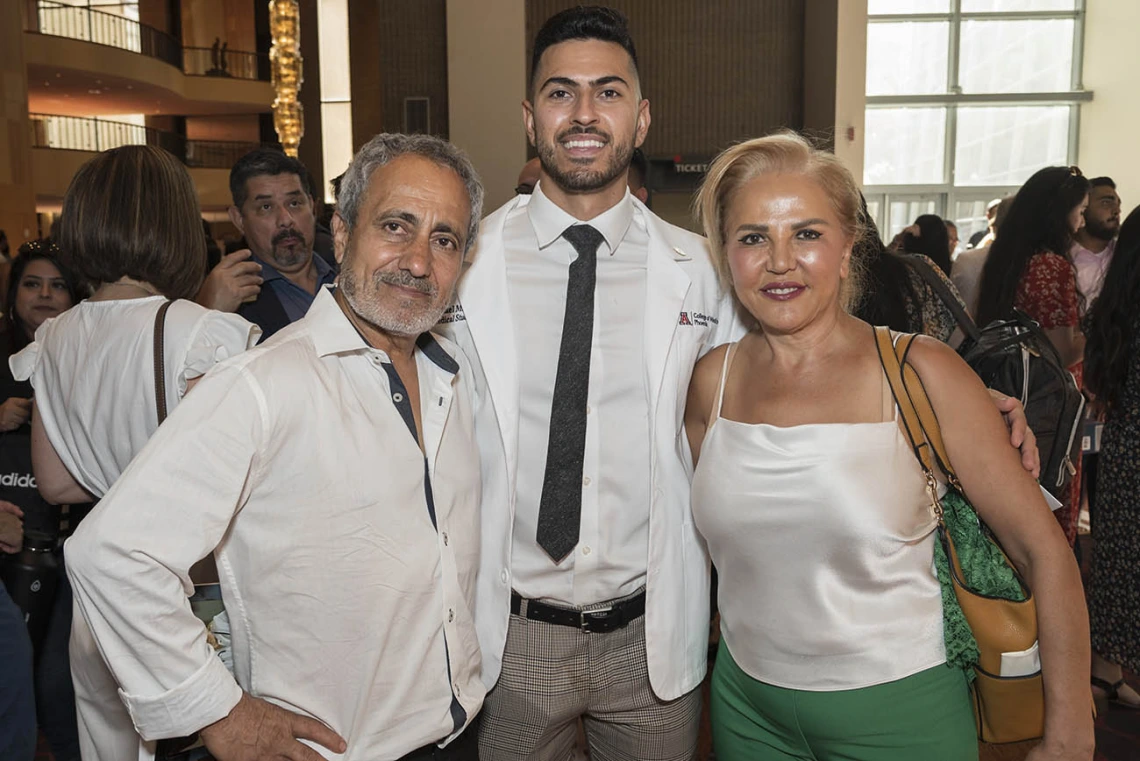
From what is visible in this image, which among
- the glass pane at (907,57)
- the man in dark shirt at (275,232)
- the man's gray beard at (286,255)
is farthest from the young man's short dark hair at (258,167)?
the glass pane at (907,57)

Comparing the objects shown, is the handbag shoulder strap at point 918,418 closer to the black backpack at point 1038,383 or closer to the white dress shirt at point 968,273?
the black backpack at point 1038,383

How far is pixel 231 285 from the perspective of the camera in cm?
289

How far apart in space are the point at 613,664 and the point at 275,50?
8637 mm

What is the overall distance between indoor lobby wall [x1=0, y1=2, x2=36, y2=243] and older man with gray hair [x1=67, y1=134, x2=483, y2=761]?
12086 mm

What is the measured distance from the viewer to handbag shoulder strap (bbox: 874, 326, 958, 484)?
5.40 feet

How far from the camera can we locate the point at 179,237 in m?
2.22

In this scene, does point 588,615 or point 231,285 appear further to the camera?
point 231,285

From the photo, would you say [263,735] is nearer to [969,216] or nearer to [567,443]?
[567,443]

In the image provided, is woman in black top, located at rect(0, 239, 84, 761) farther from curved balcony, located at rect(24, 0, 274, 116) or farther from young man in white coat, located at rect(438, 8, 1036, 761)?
curved balcony, located at rect(24, 0, 274, 116)

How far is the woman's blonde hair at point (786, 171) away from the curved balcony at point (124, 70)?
1695 cm

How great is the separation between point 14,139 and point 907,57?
44.8ft

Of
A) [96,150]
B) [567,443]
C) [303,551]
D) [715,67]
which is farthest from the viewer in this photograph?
[96,150]

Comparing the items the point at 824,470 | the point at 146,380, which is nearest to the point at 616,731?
the point at 824,470

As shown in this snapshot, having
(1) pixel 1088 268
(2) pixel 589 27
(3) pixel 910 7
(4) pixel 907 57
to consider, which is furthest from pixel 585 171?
(3) pixel 910 7
